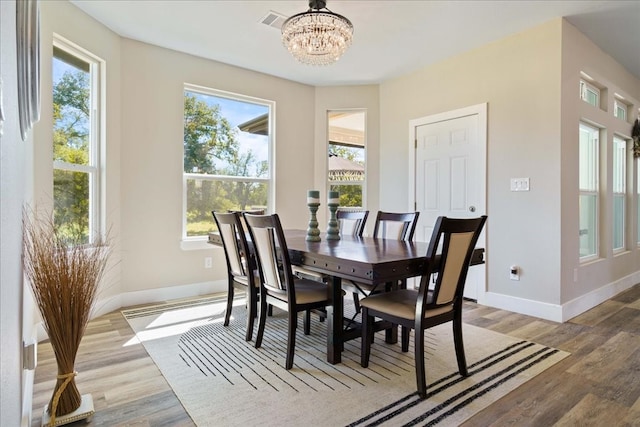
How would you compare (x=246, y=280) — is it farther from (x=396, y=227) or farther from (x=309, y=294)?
(x=396, y=227)

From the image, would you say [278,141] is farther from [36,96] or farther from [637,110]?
[637,110]

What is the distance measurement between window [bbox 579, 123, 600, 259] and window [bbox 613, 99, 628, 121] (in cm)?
66

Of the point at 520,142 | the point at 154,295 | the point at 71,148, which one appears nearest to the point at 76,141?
the point at 71,148

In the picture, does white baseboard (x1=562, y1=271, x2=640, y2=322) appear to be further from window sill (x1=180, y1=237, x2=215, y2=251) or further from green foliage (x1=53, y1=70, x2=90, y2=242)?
green foliage (x1=53, y1=70, x2=90, y2=242)

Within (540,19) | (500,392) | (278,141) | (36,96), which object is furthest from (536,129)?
(36,96)

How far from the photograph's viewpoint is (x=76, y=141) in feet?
10.1

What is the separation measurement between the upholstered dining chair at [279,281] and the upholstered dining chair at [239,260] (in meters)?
0.15

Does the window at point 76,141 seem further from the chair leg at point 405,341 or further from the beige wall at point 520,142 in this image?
the beige wall at point 520,142

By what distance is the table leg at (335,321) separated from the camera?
225 cm

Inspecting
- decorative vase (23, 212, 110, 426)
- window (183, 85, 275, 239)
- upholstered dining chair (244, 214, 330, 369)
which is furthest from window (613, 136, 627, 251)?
decorative vase (23, 212, 110, 426)

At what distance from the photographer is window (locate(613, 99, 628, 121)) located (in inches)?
164

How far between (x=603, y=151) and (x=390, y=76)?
252 centimetres

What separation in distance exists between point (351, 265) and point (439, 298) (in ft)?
1.84

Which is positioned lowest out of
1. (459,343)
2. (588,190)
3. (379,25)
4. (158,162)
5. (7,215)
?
(459,343)
